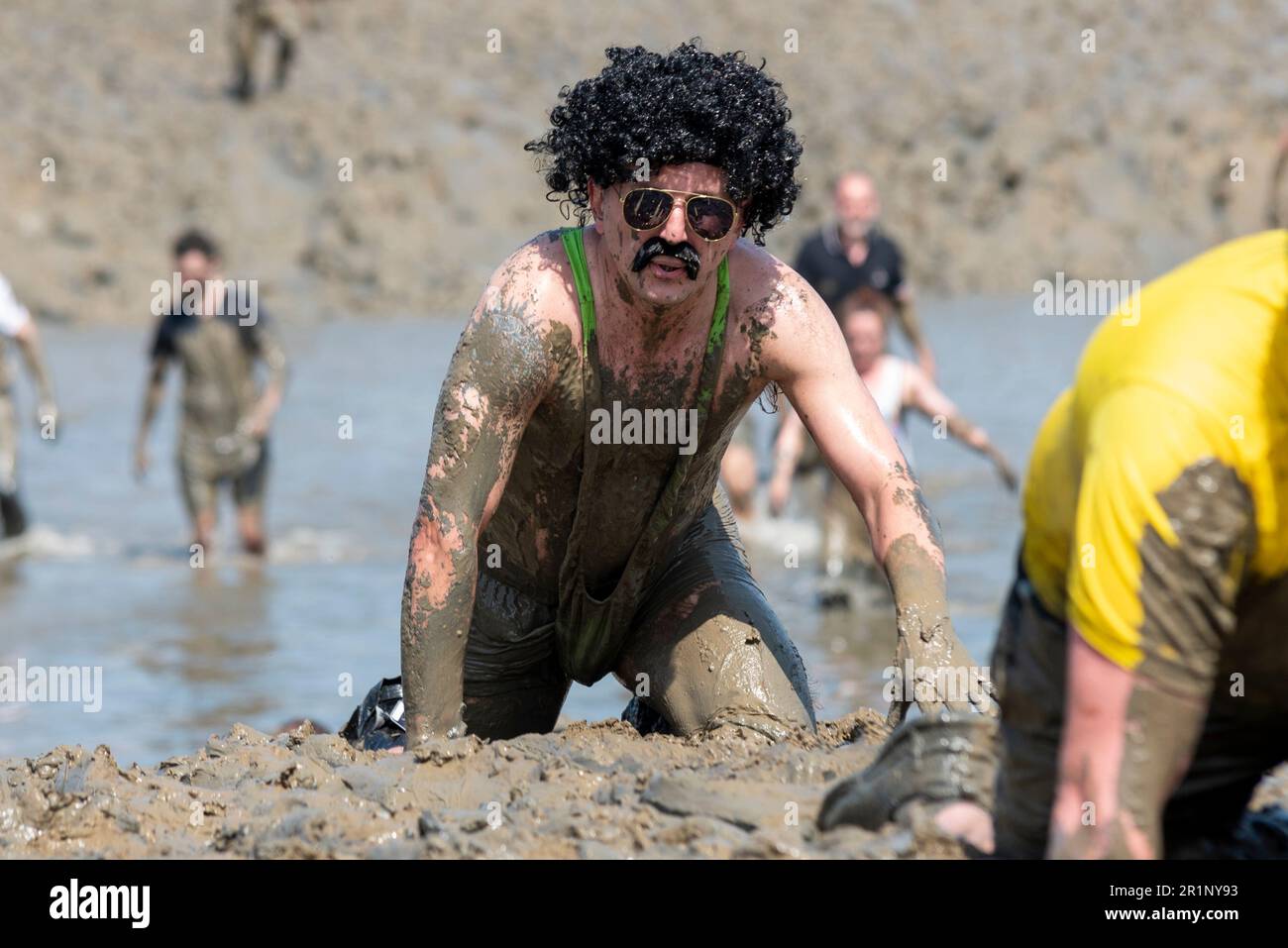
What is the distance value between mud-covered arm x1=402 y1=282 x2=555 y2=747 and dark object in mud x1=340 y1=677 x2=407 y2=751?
0.28m

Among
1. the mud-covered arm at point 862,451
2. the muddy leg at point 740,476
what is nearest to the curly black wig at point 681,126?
the mud-covered arm at point 862,451

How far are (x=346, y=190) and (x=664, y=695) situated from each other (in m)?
22.0

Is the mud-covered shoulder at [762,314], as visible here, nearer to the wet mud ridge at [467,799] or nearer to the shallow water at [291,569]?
the wet mud ridge at [467,799]

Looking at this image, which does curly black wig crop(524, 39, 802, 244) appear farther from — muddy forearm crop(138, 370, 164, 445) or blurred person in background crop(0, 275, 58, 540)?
muddy forearm crop(138, 370, 164, 445)

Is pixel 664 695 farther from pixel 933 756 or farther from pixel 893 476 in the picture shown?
pixel 933 756

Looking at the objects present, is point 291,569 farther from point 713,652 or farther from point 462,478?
point 462,478

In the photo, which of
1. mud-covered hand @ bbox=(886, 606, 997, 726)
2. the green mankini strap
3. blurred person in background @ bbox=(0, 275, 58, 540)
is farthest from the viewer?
blurred person in background @ bbox=(0, 275, 58, 540)

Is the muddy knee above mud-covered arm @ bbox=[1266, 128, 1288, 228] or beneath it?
beneath

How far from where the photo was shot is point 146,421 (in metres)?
11.3

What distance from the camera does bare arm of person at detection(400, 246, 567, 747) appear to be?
4.14 meters

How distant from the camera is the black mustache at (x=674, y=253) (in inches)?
160

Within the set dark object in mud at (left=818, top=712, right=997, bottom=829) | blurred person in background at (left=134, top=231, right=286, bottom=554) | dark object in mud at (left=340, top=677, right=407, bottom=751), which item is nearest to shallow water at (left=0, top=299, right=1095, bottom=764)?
blurred person in background at (left=134, top=231, right=286, bottom=554)

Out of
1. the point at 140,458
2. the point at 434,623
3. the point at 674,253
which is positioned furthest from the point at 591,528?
the point at 140,458

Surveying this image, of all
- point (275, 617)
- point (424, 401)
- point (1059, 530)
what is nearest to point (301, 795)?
point (1059, 530)
